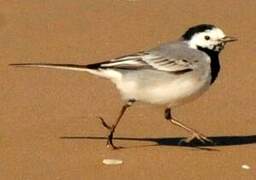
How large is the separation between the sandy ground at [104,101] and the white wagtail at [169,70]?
38 centimetres

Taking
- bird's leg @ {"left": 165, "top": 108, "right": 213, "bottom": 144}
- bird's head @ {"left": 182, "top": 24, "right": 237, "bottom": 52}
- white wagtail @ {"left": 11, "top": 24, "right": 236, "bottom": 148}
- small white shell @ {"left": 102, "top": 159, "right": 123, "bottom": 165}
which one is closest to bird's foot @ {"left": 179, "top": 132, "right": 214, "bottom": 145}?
bird's leg @ {"left": 165, "top": 108, "right": 213, "bottom": 144}

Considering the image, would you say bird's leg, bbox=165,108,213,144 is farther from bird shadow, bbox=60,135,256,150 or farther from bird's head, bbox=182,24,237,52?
bird's head, bbox=182,24,237,52

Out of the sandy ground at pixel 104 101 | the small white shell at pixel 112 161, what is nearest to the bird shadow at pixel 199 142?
the sandy ground at pixel 104 101

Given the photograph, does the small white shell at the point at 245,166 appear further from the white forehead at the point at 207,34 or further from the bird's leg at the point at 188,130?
the white forehead at the point at 207,34

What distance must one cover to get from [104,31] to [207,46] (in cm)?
500

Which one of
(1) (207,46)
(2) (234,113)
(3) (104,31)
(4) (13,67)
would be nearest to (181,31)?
(3) (104,31)

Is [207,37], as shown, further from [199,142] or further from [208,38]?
[199,142]

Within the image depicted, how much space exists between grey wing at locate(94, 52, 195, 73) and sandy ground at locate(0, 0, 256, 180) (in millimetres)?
445

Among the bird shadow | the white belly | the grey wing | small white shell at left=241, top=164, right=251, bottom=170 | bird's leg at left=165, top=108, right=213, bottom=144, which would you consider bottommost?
small white shell at left=241, top=164, right=251, bottom=170

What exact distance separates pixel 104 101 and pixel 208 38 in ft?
6.25

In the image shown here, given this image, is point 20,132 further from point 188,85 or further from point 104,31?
point 104,31

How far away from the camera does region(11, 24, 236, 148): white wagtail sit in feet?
30.1

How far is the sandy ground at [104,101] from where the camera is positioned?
28.7 feet

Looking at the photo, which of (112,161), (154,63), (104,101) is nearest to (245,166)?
(112,161)
